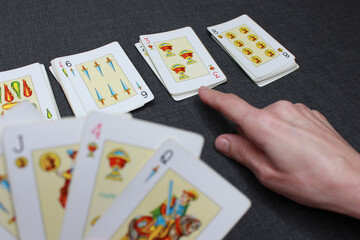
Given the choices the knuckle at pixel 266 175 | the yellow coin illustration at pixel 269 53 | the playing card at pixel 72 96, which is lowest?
the knuckle at pixel 266 175

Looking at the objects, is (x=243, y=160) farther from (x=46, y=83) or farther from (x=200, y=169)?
(x=46, y=83)

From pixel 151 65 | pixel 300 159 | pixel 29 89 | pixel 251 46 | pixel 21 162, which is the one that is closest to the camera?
pixel 21 162

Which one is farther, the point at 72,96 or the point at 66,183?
the point at 72,96

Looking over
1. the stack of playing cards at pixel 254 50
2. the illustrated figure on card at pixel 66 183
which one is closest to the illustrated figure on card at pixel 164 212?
the illustrated figure on card at pixel 66 183

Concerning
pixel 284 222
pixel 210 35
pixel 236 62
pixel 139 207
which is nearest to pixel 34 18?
pixel 210 35

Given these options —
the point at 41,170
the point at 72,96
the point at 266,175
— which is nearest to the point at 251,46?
the point at 266,175

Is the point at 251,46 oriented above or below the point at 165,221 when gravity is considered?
above

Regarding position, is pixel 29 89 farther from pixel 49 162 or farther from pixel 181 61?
pixel 181 61

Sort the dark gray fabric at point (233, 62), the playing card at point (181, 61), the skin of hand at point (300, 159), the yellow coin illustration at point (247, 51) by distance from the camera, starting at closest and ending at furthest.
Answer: the skin of hand at point (300, 159), the dark gray fabric at point (233, 62), the playing card at point (181, 61), the yellow coin illustration at point (247, 51)

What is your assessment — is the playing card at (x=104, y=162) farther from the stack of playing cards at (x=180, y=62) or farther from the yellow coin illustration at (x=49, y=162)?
the stack of playing cards at (x=180, y=62)
